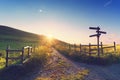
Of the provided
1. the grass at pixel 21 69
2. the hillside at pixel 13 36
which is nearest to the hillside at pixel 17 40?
the hillside at pixel 13 36

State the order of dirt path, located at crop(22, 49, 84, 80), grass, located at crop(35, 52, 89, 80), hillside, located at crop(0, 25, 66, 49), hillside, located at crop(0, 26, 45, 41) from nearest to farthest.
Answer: grass, located at crop(35, 52, 89, 80) → dirt path, located at crop(22, 49, 84, 80) → hillside, located at crop(0, 25, 66, 49) → hillside, located at crop(0, 26, 45, 41)

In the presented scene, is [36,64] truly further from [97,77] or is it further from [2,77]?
[97,77]

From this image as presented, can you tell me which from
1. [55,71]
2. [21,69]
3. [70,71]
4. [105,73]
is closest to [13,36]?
[21,69]

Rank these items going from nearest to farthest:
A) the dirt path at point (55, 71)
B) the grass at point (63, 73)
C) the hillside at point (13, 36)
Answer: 1. the grass at point (63, 73)
2. the dirt path at point (55, 71)
3. the hillside at point (13, 36)

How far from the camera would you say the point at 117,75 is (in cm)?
2384

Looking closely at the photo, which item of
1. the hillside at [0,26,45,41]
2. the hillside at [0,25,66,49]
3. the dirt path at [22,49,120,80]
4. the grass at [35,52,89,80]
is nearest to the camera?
the grass at [35,52,89,80]

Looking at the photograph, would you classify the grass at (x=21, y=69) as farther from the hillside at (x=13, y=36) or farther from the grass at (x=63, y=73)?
the hillside at (x=13, y=36)

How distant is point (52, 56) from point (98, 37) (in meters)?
7.24

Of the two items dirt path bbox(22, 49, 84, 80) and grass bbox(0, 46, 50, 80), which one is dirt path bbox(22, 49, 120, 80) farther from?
grass bbox(0, 46, 50, 80)

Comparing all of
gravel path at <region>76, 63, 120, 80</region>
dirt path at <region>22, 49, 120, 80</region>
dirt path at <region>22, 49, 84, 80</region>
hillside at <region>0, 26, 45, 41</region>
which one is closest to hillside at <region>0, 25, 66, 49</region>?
hillside at <region>0, 26, 45, 41</region>

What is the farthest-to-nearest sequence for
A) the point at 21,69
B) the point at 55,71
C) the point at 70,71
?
the point at 21,69 → the point at 70,71 → the point at 55,71

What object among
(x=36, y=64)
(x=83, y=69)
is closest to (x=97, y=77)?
(x=83, y=69)

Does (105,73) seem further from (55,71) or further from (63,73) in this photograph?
(55,71)

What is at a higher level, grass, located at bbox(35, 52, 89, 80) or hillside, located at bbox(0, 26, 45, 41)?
hillside, located at bbox(0, 26, 45, 41)
